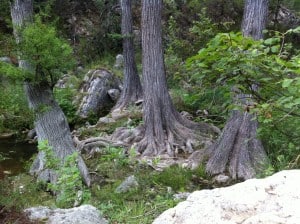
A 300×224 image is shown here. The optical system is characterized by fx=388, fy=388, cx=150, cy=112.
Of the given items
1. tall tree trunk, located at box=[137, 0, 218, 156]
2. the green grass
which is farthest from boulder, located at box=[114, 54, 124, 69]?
the green grass

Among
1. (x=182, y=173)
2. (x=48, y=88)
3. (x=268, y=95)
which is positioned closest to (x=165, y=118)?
(x=182, y=173)

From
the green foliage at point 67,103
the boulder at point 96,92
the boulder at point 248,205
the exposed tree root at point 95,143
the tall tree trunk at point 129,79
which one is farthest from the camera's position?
the boulder at point 96,92

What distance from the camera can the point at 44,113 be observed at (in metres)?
6.50

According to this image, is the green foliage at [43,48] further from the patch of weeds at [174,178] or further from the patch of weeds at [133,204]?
the patch of weeds at [174,178]

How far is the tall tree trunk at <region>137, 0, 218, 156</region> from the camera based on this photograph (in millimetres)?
7980

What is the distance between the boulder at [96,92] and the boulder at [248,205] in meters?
9.67

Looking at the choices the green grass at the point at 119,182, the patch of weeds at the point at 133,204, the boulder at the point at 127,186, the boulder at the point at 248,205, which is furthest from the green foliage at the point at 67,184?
the boulder at the point at 248,205

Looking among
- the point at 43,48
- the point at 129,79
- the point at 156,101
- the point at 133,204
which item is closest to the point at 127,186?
the point at 133,204

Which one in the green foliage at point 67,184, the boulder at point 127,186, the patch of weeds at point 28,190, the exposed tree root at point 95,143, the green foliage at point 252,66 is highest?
the green foliage at point 252,66

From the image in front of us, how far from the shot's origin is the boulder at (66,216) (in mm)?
2767

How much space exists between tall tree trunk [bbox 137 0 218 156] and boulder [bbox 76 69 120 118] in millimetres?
3789

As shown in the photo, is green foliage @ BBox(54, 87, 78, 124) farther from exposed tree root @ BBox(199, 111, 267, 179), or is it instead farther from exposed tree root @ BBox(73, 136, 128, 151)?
exposed tree root @ BBox(199, 111, 267, 179)

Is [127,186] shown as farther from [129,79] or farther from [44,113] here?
[129,79]

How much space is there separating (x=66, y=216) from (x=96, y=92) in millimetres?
9380
